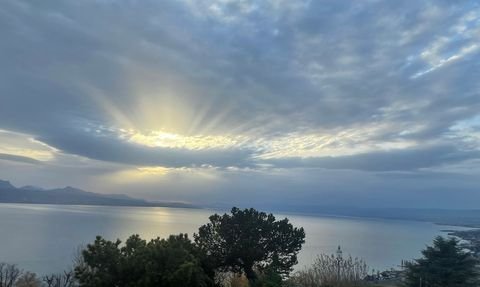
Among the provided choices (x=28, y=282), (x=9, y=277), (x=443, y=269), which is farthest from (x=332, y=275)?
(x=9, y=277)

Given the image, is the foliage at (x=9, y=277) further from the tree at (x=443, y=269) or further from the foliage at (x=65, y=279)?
the tree at (x=443, y=269)

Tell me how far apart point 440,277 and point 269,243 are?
8046mm

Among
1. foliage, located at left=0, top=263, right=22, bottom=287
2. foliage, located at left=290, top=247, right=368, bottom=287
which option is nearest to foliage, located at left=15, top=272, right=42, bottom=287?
A: foliage, located at left=0, top=263, right=22, bottom=287

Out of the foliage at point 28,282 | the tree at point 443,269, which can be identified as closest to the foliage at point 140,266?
the tree at point 443,269

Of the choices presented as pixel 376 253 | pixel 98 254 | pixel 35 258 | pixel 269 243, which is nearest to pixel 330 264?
pixel 269 243

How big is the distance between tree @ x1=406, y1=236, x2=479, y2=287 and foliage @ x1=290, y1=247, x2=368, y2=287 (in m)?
3.20

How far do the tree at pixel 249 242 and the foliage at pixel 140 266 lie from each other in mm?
4650

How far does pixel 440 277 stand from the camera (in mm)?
18078

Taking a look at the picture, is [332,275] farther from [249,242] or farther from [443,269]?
[443,269]

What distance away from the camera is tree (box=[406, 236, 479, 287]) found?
1786 centimetres

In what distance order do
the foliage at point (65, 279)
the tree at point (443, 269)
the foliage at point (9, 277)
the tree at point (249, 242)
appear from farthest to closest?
the foliage at point (9, 277) → the foliage at point (65, 279) → the tree at point (249, 242) → the tree at point (443, 269)

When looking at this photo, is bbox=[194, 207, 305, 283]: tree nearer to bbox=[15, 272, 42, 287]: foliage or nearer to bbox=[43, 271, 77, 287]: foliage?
bbox=[43, 271, 77, 287]: foliage

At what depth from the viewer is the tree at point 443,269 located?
58.6 ft

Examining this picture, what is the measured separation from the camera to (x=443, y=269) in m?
18.2
